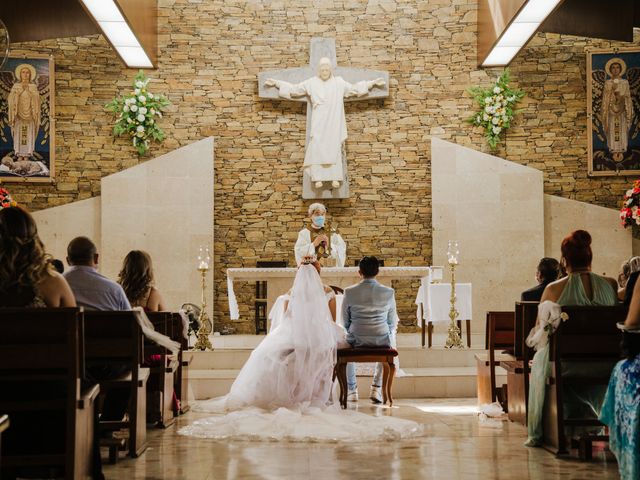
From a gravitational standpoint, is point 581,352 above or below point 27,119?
below

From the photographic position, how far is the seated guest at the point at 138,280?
590 centimetres

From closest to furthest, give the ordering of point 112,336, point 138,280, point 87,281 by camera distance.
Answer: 1. point 112,336
2. point 87,281
3. point 138,280

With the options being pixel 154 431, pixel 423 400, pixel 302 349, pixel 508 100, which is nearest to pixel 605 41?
pixel 508 100

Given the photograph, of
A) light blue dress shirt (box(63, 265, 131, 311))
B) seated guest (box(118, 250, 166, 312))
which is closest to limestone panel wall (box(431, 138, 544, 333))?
seated guest (box(118, 250, 166, 312))

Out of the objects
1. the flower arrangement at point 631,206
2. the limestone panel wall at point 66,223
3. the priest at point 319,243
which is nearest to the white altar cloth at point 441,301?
the priest at point 319,243

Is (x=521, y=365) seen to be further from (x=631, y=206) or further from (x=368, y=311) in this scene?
(x=631, y=206)

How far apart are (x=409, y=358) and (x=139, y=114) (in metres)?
5.09

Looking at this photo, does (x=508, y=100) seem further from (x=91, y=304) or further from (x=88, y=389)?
(x=88, y=389)

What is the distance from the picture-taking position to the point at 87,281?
16.3 ft

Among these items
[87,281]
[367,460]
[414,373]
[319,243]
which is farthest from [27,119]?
[367,460]

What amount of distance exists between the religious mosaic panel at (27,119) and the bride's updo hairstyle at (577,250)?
26.5 ft

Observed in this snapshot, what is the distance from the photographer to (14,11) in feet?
34.6

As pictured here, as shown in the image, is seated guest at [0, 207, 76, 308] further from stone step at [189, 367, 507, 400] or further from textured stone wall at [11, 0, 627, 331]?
textured stone wall at [11, 0, 627, 331]

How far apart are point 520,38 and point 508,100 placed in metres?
1.20
